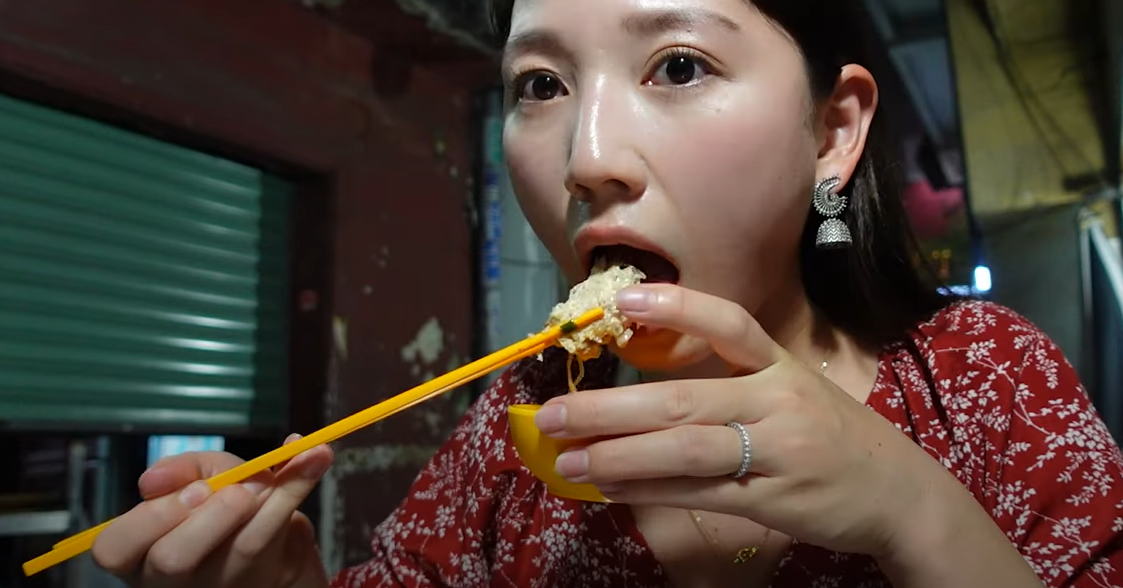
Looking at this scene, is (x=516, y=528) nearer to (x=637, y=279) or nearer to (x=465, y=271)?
(x=637, y=279)

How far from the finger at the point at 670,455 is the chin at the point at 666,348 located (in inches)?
7.5

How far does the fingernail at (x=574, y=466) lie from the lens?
24.4 inches

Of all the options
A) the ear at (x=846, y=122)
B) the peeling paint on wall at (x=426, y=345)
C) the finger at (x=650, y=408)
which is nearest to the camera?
the finger at (x=650, y=408)

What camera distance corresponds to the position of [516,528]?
1.05m

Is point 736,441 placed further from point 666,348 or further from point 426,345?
point 426,345

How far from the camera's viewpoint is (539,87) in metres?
0.91

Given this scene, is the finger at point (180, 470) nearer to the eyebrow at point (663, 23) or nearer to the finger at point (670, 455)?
the finger at point (670, 455)

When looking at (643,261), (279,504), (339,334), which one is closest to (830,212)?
(643,261)

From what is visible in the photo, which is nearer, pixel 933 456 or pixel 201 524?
pixel 201 524

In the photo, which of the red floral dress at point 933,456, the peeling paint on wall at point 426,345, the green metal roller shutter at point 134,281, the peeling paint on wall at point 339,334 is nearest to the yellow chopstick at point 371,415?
the red floral dress at point 933,456

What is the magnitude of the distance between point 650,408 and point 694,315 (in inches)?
3.2

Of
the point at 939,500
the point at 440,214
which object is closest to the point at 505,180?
the point at 440,214

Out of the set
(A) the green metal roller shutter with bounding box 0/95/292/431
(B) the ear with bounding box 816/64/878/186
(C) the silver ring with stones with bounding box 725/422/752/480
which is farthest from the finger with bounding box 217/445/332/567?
(A) the green metal roller shutter with bounding box 0/95/292/431

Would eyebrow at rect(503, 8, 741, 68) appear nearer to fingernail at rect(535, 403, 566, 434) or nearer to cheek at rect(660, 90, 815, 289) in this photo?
cheek at rect(660, 90, 815, 289)
